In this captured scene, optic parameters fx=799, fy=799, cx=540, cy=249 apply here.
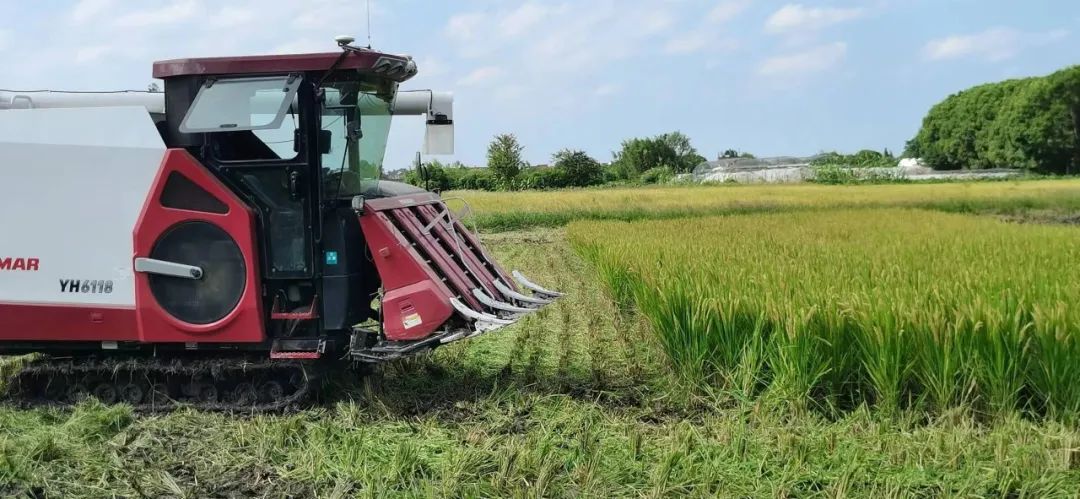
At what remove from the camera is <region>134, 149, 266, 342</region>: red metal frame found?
18.3 ft

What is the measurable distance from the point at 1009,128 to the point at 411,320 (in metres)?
57.3

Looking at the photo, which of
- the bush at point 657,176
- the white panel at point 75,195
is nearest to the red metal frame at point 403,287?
the white panel at point 75,195

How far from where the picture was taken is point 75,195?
561cm

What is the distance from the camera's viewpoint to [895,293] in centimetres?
592

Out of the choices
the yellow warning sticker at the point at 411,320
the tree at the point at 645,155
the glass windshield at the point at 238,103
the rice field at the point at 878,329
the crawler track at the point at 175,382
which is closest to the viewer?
the rice field at the point at 878,329

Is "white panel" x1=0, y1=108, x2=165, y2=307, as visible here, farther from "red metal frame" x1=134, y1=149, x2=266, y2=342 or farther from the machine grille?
the machine grille

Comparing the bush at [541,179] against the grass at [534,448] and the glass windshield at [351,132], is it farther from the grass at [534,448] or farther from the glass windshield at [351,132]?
the grass at [534,448]

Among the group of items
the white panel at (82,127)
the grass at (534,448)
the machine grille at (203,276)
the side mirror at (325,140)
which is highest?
the white panel at (82,127)

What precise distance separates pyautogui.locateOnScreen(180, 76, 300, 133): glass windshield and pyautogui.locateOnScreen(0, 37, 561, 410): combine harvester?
0.03 feet

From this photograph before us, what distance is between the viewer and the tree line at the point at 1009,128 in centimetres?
3827

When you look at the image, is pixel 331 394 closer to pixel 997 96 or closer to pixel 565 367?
pixel 565 367

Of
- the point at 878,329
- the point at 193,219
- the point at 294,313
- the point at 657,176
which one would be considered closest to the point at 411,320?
the point at 294,313

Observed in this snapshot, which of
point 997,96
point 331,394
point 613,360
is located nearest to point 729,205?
point 613,360

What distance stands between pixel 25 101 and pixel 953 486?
742 cm
